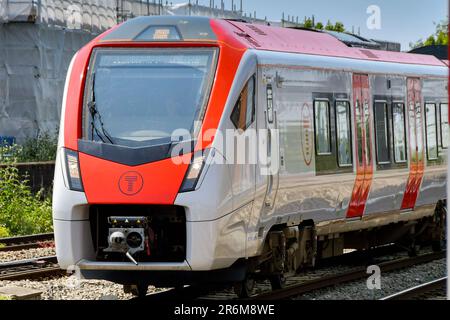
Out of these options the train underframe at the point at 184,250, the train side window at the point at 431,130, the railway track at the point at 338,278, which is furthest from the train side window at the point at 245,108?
the train side window at the point at 431,130

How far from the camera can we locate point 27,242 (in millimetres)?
18531

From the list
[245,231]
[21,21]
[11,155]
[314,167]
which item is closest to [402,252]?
[314,167]

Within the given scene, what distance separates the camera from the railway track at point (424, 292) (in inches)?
501

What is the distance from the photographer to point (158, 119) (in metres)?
11.2

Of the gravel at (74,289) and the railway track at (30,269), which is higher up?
the railway track at (30,269)

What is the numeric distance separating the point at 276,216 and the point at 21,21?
2554 centimetres

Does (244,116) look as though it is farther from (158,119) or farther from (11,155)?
(11,155)

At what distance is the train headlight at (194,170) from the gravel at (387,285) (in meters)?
2.66

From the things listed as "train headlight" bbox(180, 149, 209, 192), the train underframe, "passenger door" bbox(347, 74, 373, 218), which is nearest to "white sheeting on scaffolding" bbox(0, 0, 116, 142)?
the train underframe

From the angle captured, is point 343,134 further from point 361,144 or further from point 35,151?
point 35,151

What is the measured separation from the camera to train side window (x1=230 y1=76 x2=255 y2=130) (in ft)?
36.8

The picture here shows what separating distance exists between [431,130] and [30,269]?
20.8ft

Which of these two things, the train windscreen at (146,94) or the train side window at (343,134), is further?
the train side window at (343,134)

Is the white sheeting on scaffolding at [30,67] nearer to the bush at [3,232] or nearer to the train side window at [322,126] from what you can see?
the bush at [3,232]
